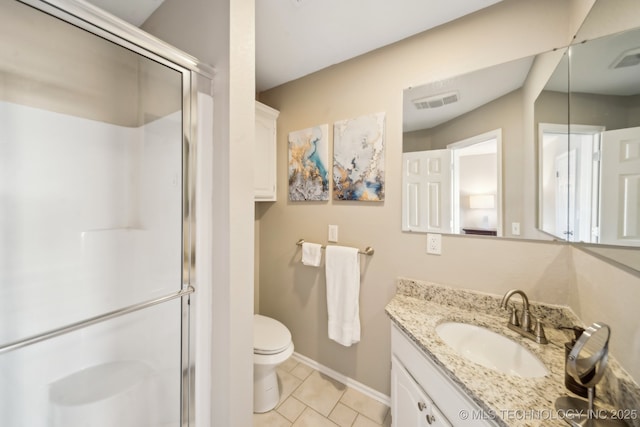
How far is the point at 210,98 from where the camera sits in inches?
37.4

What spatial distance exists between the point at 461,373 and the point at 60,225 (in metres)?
Answer: 1.84

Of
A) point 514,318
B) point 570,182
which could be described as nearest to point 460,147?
point 570,182

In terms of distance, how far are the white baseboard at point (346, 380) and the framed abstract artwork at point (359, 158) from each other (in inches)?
52.6

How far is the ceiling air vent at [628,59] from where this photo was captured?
677 mm

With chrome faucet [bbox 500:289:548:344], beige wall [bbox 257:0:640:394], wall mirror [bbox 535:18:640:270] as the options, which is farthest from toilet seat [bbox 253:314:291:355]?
wall mirror [bbox 535:18:640:270]

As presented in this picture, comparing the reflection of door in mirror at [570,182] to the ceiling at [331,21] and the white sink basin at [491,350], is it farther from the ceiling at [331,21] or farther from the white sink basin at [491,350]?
the ceiling at [331,21]

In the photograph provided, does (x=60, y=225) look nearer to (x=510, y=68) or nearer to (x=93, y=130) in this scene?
(x=93, y=130)

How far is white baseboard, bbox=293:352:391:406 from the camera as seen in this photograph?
1.51 m

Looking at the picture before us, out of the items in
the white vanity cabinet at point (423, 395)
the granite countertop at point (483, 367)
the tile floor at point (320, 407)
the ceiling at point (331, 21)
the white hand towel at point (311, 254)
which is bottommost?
the tile floor at point (320, 407)

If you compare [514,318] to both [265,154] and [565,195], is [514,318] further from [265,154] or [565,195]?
[265,154]

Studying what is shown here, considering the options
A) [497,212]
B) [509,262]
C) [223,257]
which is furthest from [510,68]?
[223,257]

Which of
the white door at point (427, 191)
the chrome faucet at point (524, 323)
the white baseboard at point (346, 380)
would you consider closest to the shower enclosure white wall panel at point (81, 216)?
the white door at point (427, 191)

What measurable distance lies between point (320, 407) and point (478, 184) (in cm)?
171

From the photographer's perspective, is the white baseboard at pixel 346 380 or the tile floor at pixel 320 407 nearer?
the tile floor at pixel 320 407
